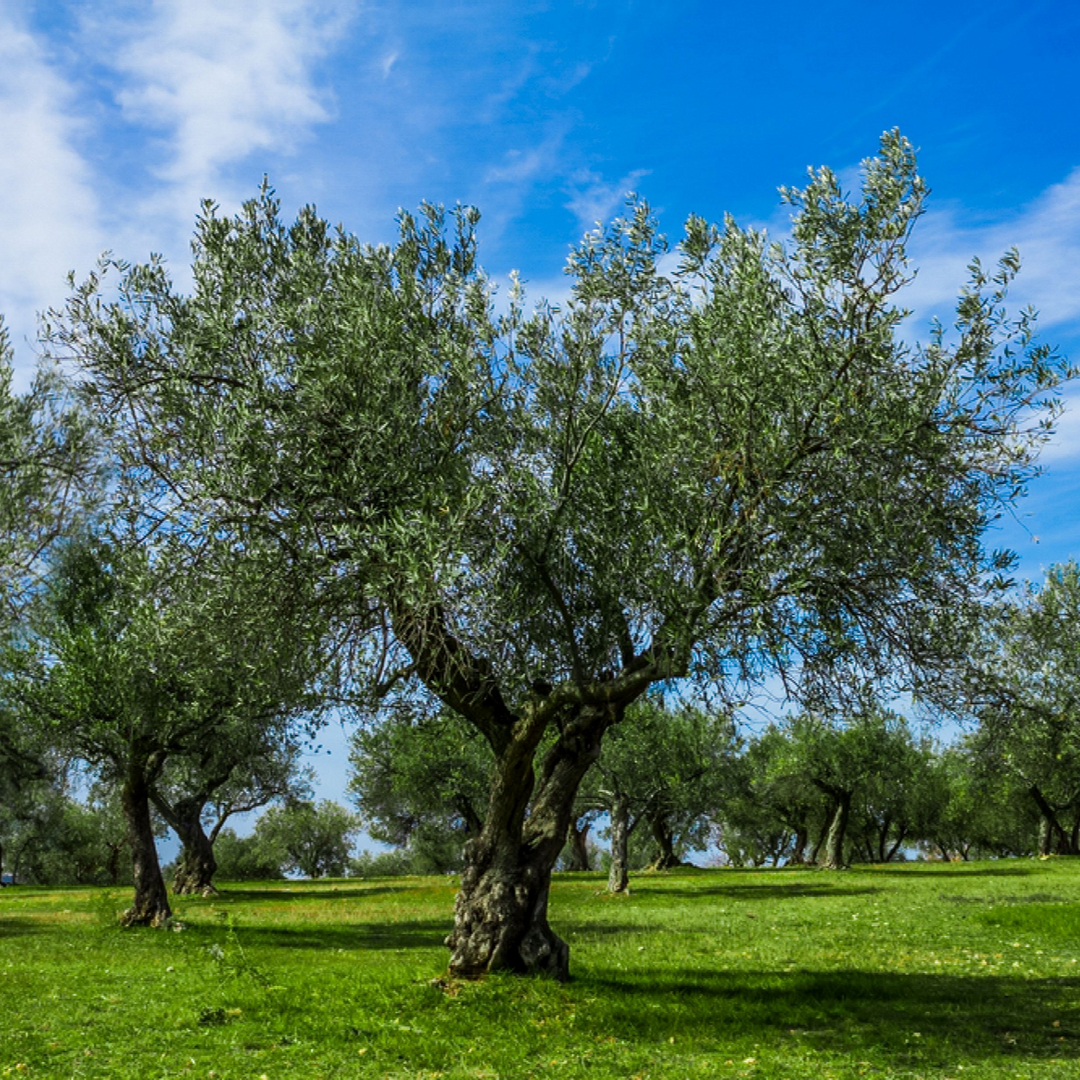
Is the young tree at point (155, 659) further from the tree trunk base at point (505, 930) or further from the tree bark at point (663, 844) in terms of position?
the tree bark at point (663, 844)

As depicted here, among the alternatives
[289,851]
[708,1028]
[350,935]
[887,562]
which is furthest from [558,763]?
[289,851]

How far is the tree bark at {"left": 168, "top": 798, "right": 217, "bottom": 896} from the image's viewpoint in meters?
47.4

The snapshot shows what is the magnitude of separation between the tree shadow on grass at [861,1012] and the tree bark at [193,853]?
35629 millimetres

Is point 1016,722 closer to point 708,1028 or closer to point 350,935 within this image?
point 708,1028

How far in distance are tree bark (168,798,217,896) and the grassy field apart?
19.5 metres

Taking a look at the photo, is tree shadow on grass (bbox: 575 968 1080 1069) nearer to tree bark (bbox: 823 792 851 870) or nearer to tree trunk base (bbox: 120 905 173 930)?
tree trunk base (bbox: 120 905 173 930)

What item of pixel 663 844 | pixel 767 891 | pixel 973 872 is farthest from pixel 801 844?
pixel 767 891

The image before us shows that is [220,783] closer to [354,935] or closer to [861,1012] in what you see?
[354,935]

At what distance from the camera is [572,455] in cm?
1541

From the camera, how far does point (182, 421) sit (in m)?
Result: 16.0

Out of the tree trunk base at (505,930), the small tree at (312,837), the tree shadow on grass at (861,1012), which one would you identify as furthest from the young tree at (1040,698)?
the small tree at (312,837)

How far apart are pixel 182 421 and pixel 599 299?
7.32 metres

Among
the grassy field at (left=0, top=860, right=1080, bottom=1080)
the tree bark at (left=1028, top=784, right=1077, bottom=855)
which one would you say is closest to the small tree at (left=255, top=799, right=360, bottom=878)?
the tree bark at (left=1028, top=784, right=1077, bottom=855)

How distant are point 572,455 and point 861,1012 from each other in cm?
1005
